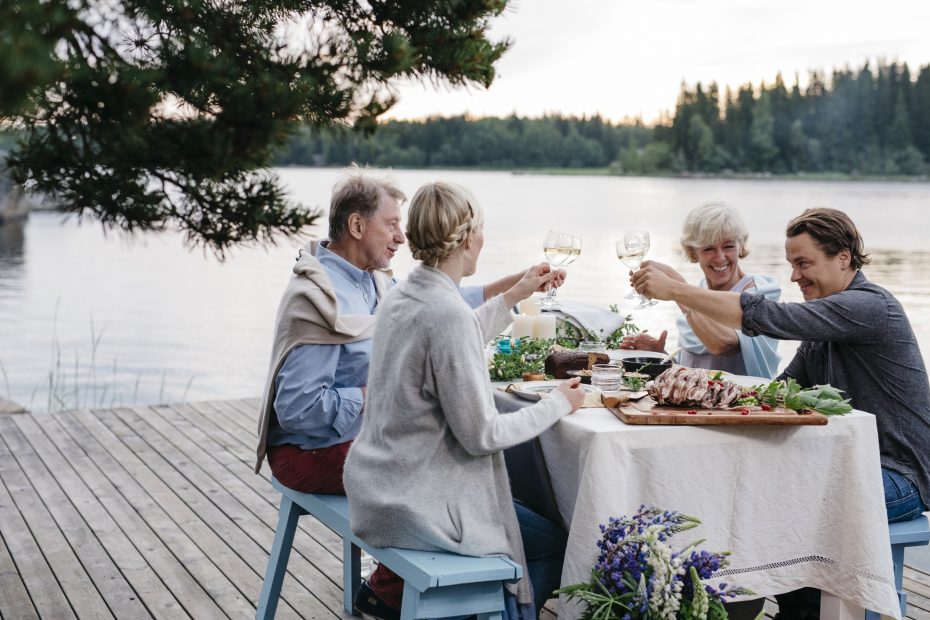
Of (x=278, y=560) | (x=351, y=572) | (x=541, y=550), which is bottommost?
(x=351, y=572)

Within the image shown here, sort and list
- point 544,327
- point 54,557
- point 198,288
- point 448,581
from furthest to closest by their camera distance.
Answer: point 198,288 → point 54,557 → point 544,327 → point 448,581

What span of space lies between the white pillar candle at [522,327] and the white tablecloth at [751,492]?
755mm

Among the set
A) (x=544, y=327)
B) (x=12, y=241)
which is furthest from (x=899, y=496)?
(x=12, y=241)

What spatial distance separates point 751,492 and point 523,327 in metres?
1.06

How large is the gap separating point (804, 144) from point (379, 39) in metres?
45.2

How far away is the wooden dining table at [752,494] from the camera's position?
2225mm

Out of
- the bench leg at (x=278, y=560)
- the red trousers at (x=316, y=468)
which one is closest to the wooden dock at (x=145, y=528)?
the bench leg at (x=278, y=560)

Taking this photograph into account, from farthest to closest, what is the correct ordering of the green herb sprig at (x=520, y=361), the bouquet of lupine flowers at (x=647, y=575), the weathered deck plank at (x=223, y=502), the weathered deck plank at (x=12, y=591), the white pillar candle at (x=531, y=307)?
the weathered deck plank at (x=223, y=502), the white pillar candle at (x=531, y=307), the weathered deck plank at (x=12, y=591), the green herb sprig at (x=520, y=361), the bouquet of lupine flowers at (x=647, y=575)

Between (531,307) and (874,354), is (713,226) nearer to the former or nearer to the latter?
(531,307)

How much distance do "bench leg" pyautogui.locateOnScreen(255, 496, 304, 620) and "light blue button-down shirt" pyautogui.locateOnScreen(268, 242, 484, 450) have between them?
0.78ft

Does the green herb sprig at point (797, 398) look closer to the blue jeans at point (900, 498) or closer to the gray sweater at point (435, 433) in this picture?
the blue jeans at point (900, 498)

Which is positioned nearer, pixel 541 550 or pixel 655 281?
pixel 541 550

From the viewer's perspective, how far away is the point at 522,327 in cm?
323

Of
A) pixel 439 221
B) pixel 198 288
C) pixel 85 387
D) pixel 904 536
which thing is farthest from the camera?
pixel 198 288
